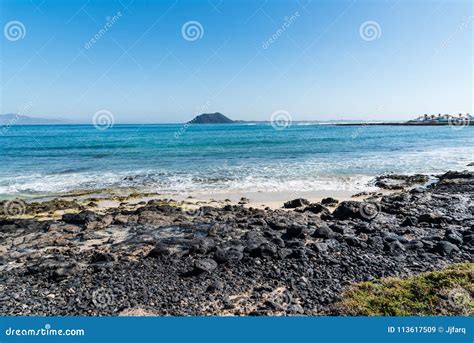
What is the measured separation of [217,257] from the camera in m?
7.34

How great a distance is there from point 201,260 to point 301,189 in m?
10.7

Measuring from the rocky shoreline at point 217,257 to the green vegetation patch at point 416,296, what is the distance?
0.32 meters

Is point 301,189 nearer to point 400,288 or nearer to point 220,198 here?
point 220,198

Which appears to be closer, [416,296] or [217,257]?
[416,296]

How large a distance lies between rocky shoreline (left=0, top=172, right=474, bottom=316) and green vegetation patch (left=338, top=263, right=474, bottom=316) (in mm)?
315

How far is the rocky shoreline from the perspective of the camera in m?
5.89

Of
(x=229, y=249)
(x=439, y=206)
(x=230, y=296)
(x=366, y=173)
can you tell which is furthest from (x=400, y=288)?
(x=366, y=173)

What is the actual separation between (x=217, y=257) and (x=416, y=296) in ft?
12.4

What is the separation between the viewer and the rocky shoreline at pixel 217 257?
5886 mm

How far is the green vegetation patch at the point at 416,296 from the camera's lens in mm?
5234

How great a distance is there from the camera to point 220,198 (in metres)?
15.4

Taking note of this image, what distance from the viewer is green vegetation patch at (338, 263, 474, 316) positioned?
206 inches

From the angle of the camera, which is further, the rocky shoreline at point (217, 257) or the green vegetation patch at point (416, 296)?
the rocky shoreline at point (217, 257)

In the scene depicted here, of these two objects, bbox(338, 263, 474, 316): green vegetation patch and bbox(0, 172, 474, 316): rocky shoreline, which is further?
bbox(0, 172, 474, 316): rocky shoreline
